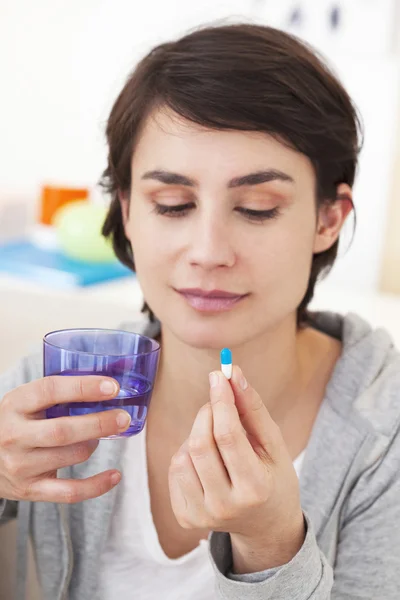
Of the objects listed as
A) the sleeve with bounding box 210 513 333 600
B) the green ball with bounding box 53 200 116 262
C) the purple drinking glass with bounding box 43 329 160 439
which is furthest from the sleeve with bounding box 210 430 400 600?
the green ball with bounding box 53 200 116 262

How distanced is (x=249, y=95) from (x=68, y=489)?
20.7 inches

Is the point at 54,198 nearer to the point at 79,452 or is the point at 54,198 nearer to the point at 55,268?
the point at 55,268

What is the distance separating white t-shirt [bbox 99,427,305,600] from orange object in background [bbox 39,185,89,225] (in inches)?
59.0

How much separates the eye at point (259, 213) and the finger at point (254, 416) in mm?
276

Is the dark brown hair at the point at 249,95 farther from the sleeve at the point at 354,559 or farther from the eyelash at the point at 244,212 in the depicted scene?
the sleeve at the point at 354,559

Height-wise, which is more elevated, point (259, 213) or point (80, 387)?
point (259, 213)

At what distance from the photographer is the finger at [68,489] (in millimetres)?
850

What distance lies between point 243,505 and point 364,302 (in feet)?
4.21

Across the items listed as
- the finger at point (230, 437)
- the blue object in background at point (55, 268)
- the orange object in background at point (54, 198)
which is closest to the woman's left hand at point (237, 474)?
the finger at point (230, 437)

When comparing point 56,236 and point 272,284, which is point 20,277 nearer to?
point 56,236

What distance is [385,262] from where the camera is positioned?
2.37m

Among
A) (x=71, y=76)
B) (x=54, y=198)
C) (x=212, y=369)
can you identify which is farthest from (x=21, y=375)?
(x=71, y=76)

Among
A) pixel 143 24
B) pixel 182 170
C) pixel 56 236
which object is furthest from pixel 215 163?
pixel 143 24

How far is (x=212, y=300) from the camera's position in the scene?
1.00 m
